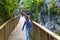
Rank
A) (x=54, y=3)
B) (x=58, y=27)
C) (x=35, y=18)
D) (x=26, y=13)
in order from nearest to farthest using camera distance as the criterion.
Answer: (x=26, y=13) → (x=58, y=27) → (x=54, y=3) → (x=35, y=18)

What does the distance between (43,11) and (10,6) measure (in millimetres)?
4284

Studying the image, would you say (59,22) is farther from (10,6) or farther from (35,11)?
(35,11)

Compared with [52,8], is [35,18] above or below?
below

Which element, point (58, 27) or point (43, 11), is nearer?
point (58, 27)

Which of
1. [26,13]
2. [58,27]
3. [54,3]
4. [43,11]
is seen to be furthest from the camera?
[43,11]

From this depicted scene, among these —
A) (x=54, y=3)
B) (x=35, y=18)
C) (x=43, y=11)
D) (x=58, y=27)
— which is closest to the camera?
(x=58, y=27)

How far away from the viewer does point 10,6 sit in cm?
1559

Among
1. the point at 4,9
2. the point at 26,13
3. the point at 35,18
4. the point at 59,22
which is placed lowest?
the point at 35,18

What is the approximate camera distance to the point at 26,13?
779cm

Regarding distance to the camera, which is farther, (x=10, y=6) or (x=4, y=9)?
(x=10, y=6)

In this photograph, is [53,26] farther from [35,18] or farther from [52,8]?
[35,18]

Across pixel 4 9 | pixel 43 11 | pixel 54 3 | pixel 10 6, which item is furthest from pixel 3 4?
pixel 43 11

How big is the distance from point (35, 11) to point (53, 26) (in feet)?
31.7

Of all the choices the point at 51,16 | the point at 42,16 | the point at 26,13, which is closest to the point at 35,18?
the point at 42,16
